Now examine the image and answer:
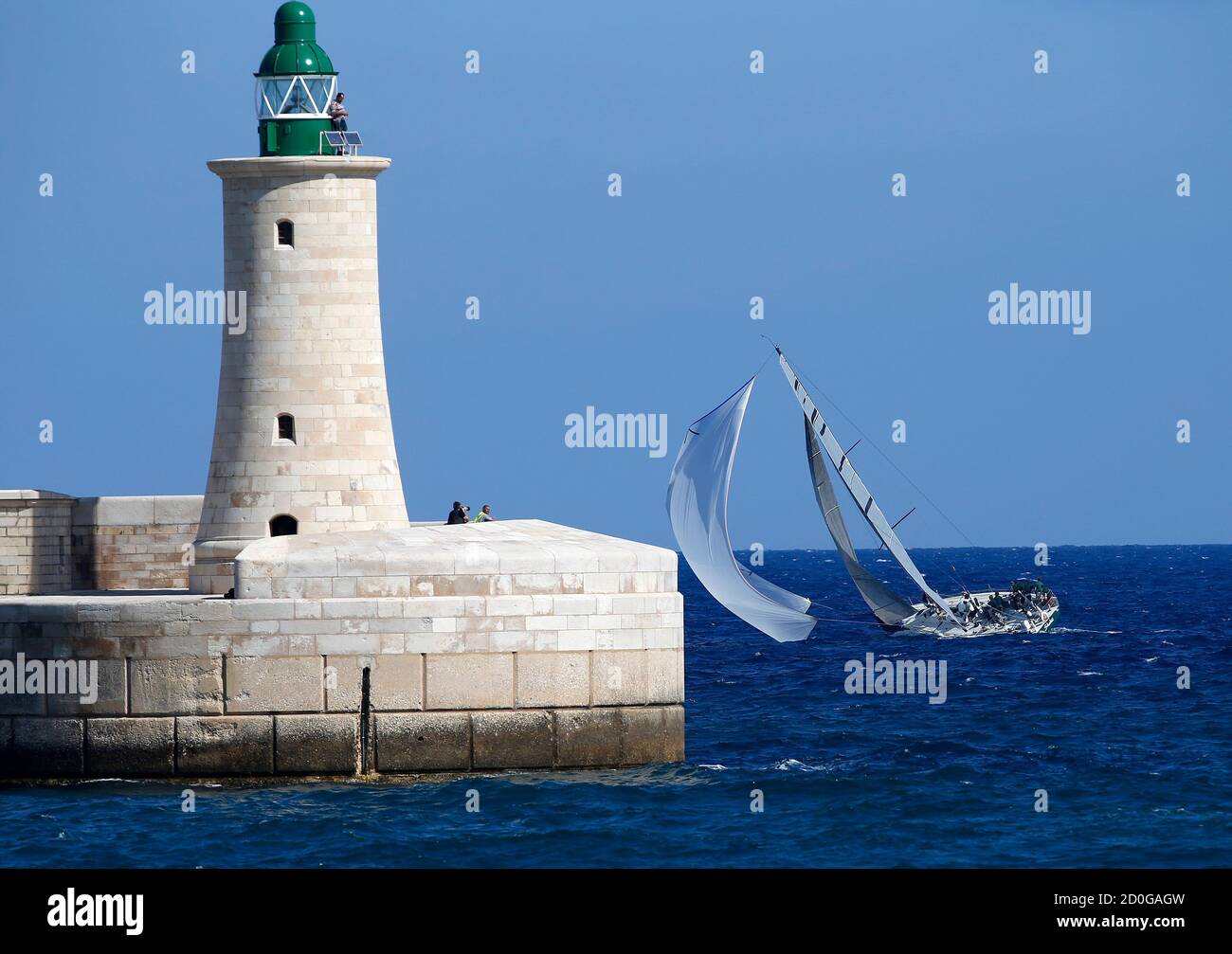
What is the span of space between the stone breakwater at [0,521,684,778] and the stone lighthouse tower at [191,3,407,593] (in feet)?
11.5

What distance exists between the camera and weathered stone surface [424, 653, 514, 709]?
82.2ft

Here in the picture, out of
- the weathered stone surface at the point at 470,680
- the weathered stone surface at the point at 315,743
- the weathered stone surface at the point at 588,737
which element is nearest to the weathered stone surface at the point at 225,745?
the weathered stone surface at the point at 315,743

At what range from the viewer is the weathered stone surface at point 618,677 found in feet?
84.0

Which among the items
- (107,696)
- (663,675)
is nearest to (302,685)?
(107,696)

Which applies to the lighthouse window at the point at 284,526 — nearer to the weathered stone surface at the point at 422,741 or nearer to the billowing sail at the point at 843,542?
the weathered stone surface at the point at 422,741

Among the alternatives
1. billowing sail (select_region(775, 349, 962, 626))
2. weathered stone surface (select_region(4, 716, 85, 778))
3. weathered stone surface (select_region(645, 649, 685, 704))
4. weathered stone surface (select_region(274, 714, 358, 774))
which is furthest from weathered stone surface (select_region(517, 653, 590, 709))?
billowing sail (select_region(775, 349, 962, 626))

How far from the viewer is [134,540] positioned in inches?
1261

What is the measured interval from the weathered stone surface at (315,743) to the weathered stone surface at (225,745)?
0.48ft

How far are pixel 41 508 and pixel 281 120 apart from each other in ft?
23.8

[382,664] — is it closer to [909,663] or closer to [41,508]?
[41,508]

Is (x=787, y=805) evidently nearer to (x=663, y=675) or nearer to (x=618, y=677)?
(x=663, y=675)

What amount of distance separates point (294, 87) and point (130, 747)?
10.7 metres

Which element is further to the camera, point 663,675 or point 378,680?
point 663,675
